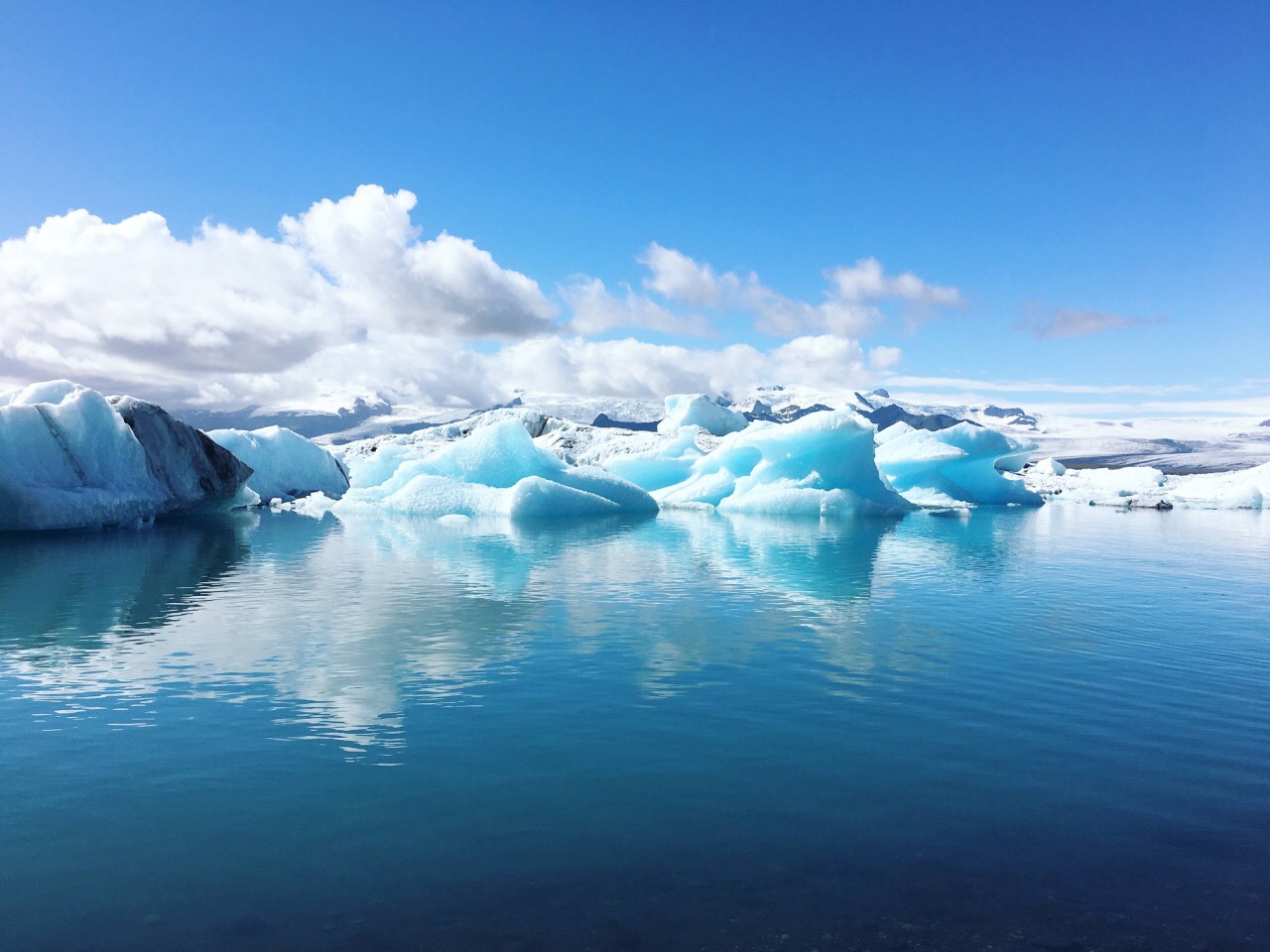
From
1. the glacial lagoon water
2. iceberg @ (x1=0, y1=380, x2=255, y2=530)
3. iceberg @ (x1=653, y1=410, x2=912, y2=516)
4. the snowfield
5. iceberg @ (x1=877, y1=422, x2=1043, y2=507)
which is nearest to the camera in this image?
the glacial lagoon water

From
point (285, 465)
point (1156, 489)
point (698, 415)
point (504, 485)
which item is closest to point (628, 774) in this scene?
point (504, 485)

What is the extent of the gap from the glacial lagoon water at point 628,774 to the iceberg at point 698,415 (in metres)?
44.6

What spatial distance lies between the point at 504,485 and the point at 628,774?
26.6 metres

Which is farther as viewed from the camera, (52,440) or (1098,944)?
(52,440)

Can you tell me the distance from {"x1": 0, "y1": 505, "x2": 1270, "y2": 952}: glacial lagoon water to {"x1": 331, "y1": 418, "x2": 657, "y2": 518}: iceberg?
16.3 meters

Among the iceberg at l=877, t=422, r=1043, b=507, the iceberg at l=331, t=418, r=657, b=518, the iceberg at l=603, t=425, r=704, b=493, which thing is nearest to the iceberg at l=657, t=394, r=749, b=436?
the iceberg at l=603, t=425, r=704, b=493

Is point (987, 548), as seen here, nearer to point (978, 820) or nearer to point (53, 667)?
point (978, 820)

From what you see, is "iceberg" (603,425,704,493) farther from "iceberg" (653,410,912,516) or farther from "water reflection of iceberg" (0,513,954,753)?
"water reflection of iceberg" (0,513,954,753)

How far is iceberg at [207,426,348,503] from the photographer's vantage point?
Result: 3872 cm

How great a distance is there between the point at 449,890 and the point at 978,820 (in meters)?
2.85

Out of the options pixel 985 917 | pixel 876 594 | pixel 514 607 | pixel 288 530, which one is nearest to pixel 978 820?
pixel 985 917

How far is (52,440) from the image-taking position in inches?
842

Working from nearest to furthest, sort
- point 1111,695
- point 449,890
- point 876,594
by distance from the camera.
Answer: point 449,890, point 1111,695, point 876,594

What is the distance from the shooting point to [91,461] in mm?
22297
